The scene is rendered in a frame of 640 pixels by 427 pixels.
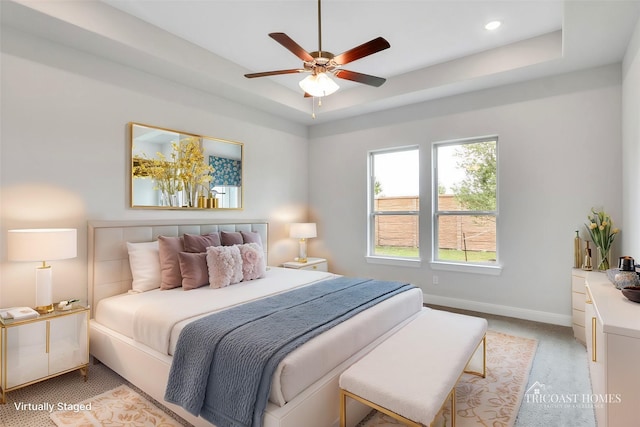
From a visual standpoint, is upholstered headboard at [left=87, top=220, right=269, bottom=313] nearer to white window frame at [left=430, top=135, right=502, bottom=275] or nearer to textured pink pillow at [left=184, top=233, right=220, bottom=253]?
textured pink pillow at [left=184, top=233, right=220, bottom=253]

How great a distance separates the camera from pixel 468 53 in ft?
12.0

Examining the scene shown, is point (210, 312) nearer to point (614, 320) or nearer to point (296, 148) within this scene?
point (614, 320)

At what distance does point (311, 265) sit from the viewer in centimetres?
488

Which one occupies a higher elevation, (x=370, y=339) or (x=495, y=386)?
(x=370, y=339)

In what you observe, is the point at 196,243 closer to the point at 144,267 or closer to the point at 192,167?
the point at 144,267

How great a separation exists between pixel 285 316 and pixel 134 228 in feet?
6.49

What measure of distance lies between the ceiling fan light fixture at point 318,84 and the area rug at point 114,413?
8.17ft

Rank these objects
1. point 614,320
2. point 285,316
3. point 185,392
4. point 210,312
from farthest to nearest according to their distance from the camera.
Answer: point 210,312 → point 285,316 → point 185,392 → point 614,320

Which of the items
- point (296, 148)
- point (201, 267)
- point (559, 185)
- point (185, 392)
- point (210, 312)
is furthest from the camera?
point (296, 148)

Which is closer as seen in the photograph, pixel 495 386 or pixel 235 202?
pixel 495 386

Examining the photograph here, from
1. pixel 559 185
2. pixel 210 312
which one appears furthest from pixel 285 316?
pixel 559 185

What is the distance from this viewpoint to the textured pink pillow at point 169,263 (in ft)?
10.1

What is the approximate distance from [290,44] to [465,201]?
316 cm

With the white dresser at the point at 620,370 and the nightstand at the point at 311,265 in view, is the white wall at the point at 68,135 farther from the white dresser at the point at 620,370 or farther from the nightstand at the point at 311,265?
the white dresser at the point at 620,370
